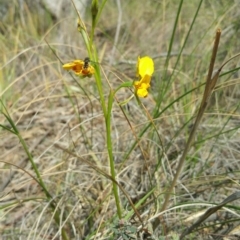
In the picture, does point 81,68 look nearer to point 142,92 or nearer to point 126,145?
point 142,92

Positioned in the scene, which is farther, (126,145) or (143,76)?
(126,145)

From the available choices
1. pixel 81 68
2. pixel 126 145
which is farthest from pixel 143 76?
pixel 126 145

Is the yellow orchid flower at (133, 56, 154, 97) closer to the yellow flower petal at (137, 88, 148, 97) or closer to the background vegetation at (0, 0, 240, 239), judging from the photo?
the yellow flower petal at (137, 88, 148, 97)

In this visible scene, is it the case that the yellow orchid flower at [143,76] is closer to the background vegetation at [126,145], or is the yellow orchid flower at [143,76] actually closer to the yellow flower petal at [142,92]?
the yellow flower petal at [142,92]

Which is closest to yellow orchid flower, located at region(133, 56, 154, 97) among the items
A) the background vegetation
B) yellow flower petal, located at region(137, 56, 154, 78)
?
yellow flower petal, located at region(137, 56, 154, 78)

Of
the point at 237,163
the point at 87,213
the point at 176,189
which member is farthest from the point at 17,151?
the point at 237,163
